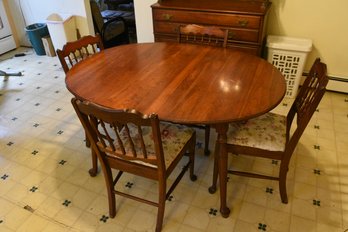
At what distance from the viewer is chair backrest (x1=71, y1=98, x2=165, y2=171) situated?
1.23m

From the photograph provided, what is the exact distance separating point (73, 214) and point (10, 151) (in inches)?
38.6

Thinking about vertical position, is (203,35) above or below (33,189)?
above

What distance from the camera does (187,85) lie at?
167 centimetres

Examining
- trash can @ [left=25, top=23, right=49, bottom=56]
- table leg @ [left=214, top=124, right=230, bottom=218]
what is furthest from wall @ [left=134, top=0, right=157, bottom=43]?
table leg @ [left=214, top=124, right=230, bottom=218]

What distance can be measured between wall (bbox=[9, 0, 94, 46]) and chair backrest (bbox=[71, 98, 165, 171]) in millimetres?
2668

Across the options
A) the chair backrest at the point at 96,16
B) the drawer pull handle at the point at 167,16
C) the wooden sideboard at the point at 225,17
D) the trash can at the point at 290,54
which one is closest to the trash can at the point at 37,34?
the chair backrest at the point at 96,16

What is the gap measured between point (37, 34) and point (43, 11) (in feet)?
1.18

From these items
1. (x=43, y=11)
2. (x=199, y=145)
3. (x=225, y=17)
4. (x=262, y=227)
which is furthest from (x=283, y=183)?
(x=43, y=11)

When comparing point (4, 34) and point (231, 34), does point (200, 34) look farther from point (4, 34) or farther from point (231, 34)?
point (4, 34)

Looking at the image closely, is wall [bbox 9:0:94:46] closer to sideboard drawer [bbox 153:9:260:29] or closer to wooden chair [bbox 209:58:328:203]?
sideboard drawer [bbox 153:9:260:29]

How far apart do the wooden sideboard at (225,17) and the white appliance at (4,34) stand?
2726 mm

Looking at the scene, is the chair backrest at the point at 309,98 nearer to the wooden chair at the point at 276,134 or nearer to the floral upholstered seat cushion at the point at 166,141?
the wooden chair at the point at 276,134

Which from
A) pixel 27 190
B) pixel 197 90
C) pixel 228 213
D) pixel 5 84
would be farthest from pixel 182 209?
pixel 5 84

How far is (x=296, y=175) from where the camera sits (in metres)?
2.06
